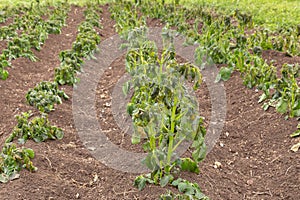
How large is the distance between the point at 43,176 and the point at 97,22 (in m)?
6.05

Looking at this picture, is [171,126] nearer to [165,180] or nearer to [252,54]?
[165,180]

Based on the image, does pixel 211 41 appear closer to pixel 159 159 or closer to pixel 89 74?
pixel 89 74

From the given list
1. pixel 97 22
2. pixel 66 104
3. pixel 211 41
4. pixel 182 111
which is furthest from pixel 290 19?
pixel 182 111

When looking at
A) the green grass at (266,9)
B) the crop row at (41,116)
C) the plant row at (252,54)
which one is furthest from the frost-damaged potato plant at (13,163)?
the green grass at (266,9)

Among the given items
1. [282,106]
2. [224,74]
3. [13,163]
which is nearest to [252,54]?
[224,74]

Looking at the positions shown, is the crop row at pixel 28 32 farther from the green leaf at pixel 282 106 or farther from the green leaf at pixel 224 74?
the green leaf at pixel 282 106

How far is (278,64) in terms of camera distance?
634cm

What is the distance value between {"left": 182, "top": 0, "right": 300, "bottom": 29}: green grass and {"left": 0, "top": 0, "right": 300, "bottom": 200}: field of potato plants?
22.9 inches

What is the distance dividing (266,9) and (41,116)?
657cm

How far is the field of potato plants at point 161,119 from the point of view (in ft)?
12.5

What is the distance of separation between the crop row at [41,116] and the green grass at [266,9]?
10.8 feet

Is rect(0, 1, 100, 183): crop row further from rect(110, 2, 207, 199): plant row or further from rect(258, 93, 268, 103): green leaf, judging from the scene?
rect(258, 93, 268, 103): green leaf

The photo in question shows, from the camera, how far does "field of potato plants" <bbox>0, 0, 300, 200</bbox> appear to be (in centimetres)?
382

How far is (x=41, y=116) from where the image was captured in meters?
4.99
